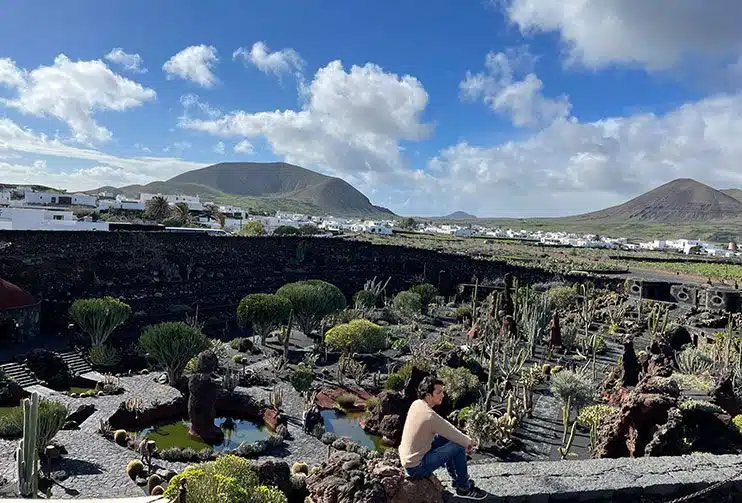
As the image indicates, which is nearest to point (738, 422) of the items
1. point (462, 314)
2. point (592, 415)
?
point (592, 415)

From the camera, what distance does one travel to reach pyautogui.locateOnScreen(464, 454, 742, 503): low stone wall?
5.79m

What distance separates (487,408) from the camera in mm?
13828

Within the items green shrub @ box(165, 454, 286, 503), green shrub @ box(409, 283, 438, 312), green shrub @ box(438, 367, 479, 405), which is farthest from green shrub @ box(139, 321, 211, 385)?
green shrub @ box(409, 283, 438, 312)

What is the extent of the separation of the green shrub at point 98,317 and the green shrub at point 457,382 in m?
13.0

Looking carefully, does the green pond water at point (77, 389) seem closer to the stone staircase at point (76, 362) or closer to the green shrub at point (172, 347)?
the stone staircase at point (76, 362)

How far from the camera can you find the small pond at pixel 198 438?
1280 cm

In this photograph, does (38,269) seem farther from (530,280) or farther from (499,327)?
(530,280)

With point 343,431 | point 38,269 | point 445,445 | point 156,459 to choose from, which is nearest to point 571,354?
point 343,431

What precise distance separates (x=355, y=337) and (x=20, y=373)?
10.7 meters

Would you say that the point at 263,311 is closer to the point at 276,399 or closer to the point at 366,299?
the point at 276,399

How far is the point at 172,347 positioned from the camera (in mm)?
16750

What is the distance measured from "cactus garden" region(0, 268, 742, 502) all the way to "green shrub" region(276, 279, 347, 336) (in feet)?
0.34

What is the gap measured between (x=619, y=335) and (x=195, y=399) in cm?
1847

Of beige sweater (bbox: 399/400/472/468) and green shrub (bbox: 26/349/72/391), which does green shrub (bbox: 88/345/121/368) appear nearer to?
green shrub (bbox: 26/349/72/391)
